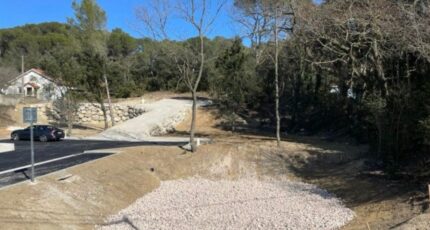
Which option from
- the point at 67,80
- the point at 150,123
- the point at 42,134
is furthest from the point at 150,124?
the point at 42,134

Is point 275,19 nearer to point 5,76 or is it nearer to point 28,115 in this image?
point 28,115

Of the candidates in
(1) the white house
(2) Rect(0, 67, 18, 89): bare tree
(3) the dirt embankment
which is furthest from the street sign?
(1) the white house

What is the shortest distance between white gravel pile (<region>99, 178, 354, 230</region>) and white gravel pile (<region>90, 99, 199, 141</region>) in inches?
720

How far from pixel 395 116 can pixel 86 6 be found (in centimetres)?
3494

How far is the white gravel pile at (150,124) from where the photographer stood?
38094 millimetres

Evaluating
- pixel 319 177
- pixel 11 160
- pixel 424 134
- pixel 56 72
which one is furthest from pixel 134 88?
pixel 424 134

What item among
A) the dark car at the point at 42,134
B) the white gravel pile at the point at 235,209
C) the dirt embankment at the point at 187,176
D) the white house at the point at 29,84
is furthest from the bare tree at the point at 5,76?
the white gravel pile at the point at 235,209

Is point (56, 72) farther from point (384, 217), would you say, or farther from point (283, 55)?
point (384, 217)

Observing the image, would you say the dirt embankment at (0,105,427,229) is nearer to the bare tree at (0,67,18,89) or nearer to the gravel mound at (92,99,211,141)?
the gravel mound at (92,99,211,141)

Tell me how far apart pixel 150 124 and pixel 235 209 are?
83.8 ft

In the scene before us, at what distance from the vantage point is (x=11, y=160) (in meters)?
22.6

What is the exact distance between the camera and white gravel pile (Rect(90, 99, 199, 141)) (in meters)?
38.1

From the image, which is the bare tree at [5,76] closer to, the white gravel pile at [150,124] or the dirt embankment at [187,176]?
the white gravel pile at [150,124]

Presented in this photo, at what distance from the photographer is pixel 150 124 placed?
1608 inches
